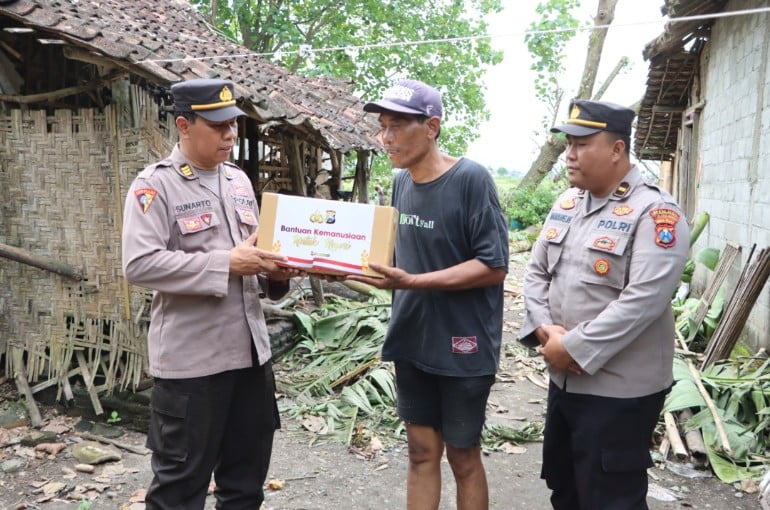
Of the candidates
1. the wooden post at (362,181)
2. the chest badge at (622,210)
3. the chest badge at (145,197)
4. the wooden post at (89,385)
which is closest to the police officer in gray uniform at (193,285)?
the chest badge at (145,197)

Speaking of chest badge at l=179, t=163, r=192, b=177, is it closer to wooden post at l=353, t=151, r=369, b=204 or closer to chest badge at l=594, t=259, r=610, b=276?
chest badge at l=594, t=259, r=610, b=276

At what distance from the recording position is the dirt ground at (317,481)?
3.86 m

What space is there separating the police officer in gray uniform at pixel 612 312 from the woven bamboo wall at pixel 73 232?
11.3 feet

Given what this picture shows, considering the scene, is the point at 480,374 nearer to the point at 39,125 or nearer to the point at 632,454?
the point at 632,454

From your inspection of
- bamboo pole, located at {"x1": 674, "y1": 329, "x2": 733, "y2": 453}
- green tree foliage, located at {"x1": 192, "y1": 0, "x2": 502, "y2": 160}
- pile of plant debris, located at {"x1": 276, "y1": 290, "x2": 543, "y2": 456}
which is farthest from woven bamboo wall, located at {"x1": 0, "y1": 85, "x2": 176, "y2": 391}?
green tree foliage, located at {"x1": 192, "y1": 0, "x2": 502, "y2": 160}

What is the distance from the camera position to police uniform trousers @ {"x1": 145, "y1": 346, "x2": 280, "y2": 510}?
2521 mm

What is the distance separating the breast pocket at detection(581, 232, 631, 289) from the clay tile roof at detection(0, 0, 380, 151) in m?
3.00

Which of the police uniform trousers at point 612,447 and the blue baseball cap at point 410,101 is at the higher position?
the blue baseball cap at point 410,101

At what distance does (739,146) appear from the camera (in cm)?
660

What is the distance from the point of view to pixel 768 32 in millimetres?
5926

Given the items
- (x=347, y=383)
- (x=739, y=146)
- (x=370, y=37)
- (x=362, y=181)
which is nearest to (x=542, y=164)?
(x=370, y=37)

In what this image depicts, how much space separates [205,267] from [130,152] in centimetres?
282

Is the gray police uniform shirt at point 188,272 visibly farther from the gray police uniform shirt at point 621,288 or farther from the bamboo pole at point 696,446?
the bamboo pole at point 696,446

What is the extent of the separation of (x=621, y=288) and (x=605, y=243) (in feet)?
0.59
